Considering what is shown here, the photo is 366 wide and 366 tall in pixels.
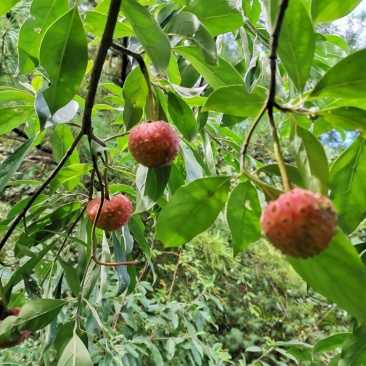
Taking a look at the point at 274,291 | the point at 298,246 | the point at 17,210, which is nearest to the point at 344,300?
the point at 298,246

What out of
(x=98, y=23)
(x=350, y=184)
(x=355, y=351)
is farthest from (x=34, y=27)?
(x=355, y=351)

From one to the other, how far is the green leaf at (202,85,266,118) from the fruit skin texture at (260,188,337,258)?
0.41 ft

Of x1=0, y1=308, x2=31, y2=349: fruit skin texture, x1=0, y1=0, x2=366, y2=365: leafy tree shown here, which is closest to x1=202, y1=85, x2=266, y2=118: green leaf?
x1=0, y1=0, x2=366, y2=365: leafy tree

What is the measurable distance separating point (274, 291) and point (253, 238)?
2726mm

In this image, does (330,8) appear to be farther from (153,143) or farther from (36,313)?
(36,313)

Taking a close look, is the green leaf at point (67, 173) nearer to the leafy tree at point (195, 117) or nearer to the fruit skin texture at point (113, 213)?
the leafy tree at point (195, 117)

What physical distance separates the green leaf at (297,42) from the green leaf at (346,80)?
3 cm

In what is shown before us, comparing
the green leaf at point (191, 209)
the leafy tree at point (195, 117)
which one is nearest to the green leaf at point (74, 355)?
the leafy tree at point (195, 117)

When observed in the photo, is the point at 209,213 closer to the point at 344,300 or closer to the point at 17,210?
the point at 344,300

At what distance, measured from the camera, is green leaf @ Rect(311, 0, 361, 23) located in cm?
46

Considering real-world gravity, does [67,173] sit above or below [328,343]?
above

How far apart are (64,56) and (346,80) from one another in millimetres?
301

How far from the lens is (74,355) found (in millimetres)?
702

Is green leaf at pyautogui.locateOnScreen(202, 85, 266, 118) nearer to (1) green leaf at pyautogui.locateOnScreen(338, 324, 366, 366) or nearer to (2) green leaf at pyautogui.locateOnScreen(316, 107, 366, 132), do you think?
(2) green leaf at pyautogui.locateOnScreen(316, 107, 366, 132)
